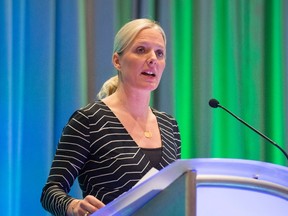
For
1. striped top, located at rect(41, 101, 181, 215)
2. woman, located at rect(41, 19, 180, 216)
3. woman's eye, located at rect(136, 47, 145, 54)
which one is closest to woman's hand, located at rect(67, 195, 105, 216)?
woman, located at rect(41, 19, 180, 216)

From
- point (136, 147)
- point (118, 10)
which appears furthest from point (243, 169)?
point (118, 10)

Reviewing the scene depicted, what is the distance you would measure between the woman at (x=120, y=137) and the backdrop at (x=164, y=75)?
536 mm

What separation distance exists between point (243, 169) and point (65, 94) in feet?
4.76

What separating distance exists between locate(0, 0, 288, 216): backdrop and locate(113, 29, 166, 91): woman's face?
0.65 m

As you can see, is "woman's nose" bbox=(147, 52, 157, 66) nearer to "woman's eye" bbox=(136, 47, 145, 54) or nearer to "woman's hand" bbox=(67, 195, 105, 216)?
"woman's eye" bbox=(136, 47, 145, 54)

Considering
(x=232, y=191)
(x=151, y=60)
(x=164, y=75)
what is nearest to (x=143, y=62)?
(x=151, y=60)

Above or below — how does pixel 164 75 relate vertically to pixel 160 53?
below

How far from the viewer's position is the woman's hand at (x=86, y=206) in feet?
3.20

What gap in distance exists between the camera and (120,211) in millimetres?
681

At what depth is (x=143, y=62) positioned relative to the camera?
1.47m

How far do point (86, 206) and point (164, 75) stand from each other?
143 centimetres

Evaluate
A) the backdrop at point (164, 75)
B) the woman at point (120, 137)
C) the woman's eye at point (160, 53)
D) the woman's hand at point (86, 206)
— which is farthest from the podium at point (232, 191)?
the backdrop at point (164, 75)

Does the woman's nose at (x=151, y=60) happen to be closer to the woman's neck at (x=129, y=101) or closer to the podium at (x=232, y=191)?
the woman's neck at (x=129, y=101)

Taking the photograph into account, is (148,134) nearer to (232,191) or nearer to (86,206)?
(86,206)
